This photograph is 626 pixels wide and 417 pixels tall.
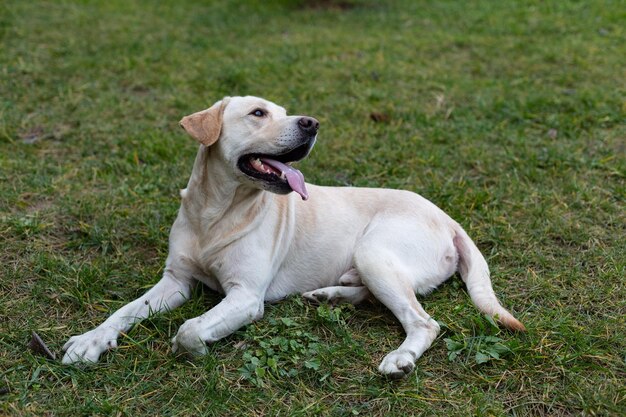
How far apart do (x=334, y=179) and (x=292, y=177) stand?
6.45ft

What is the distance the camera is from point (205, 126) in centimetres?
397

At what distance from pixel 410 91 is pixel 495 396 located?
16.7ft

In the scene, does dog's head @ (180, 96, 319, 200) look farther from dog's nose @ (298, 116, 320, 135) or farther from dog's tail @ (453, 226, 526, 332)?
dog's tail @ (453, 226, 526, 332)

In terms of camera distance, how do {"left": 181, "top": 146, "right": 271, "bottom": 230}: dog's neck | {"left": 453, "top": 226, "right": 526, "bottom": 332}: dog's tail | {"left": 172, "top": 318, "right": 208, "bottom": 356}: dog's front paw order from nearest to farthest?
{"left": 172, "top": 318, "right": 208, "bottom": 356}: dog's front paw → {"left": 453, "top": 226, "right": 526, "bottom": 332}: dog's tail → {"left": 181, "top": 146, "right": 271, "bottom": 230}: dog's neck

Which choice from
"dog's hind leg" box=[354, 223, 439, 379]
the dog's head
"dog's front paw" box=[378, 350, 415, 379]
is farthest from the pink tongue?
"dog's front paw" box=[378, 350, 415, 379]

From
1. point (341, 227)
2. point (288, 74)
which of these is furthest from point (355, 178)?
point (288, 74)

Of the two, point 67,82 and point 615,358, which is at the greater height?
point 67,82

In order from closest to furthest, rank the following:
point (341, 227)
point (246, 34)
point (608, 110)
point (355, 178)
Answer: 1. point (341, 227)
2. point (355, 178)
3. point (608, 110)
4. point (246, 34)

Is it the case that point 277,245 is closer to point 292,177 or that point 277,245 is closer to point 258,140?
point 292,177

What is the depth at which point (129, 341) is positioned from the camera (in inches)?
146

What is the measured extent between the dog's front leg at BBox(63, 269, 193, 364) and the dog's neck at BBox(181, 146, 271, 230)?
409 millimetres

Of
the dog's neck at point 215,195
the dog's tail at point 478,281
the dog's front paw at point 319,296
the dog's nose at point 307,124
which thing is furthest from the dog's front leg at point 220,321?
the dog's tail at point 478,281

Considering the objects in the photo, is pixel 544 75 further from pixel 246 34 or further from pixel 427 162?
pixel 246 34

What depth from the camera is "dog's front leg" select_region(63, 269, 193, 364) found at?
3.56 m
